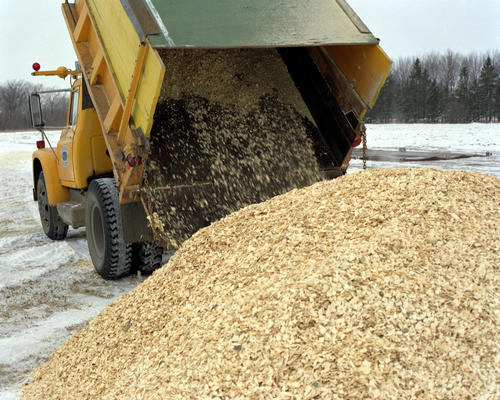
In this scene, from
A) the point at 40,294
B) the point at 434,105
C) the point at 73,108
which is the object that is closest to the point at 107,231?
the point at 40,294

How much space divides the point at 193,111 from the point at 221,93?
449 mm

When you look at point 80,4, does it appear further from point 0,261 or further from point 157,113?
point 0,261

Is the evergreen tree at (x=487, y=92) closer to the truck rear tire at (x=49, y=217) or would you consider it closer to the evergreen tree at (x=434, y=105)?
the evergreen tree at (x=434, y=105)

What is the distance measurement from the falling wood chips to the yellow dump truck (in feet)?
3.87

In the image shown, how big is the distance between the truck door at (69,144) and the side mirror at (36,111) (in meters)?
0.31

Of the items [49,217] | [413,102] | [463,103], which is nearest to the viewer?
[49,217]

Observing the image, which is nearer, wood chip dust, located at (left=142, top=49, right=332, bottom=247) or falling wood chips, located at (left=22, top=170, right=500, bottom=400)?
falling wood chips, located at (left=22, top=170, right=500, bottom=400)

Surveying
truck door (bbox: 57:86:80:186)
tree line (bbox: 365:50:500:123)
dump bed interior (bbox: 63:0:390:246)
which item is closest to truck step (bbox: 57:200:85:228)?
truck door (bbox: 57:86:80:186)

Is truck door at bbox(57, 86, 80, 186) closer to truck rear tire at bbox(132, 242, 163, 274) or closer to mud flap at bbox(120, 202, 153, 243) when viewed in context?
truck rear tire at bbox(132, 242, 163, 274)

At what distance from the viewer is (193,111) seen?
17.6 feet

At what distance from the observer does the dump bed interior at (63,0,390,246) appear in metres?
4.17

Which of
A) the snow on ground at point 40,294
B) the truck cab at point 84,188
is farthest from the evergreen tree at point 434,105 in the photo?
the truck cab at point 84,188

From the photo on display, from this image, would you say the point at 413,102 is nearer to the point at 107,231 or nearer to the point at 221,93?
the point at 221,93

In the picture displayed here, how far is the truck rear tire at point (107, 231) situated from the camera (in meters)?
4.89
